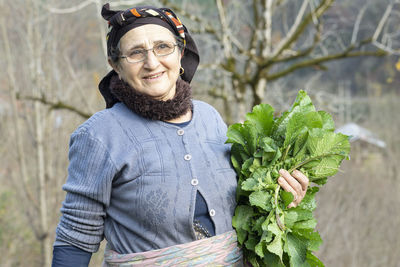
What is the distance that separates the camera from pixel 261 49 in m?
5.69

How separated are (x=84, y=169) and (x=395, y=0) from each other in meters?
4.89

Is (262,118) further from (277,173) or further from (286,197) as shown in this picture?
(286,197)

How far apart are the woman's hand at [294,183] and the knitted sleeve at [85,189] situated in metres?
0.68

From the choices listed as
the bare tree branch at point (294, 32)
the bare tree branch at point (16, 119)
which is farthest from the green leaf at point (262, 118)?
the bare tree branch at point (16, 119)

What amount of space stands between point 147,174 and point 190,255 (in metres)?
0.35

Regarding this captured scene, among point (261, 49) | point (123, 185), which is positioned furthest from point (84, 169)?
point (261, 49)

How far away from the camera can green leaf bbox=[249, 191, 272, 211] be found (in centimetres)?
176

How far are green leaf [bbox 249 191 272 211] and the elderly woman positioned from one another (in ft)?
0.30

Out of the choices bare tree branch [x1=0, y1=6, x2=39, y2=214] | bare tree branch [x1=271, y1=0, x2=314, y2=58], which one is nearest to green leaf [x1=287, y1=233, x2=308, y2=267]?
bare tree branch [x1=271, y1=0, x2=314, y2=58]

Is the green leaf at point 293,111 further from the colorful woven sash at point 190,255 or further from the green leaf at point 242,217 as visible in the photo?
the colorful woven sash at point 190,255

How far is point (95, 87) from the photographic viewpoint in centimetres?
693

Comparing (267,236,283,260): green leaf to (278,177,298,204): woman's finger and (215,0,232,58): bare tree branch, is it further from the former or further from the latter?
(215,0,232,58): bare tree branch

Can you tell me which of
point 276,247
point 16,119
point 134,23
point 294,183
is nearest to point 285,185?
point 294,183

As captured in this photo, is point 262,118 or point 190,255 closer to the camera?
point 190,255
